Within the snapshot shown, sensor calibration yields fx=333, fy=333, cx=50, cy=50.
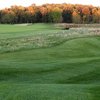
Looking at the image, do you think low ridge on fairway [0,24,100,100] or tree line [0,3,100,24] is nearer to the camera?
low ridge on fairway [0,24,100,100]

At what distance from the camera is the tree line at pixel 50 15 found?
137 m

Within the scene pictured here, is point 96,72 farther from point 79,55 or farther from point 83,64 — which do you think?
point 79,55

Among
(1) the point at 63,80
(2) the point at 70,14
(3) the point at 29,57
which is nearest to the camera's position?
(1) the point at 63,80

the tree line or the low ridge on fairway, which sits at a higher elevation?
the low ridge on fairway

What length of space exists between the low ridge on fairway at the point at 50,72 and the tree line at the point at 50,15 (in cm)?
9142

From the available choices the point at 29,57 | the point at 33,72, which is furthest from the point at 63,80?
the point at 29,57

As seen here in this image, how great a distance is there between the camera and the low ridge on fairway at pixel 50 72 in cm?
1449

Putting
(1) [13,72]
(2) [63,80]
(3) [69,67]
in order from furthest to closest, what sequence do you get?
(3) [69,67] → (1) [13,72] → (2) [63,80]

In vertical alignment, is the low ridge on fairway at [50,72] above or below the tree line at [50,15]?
above

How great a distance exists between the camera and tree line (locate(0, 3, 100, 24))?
136750 mm

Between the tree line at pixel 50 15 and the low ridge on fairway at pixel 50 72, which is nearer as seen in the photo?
the low ridge on fairway at pixel 50 72

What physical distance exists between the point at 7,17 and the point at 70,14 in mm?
26237

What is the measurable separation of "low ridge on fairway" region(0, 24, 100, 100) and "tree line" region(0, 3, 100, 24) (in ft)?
300

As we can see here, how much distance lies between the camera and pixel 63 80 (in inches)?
824
